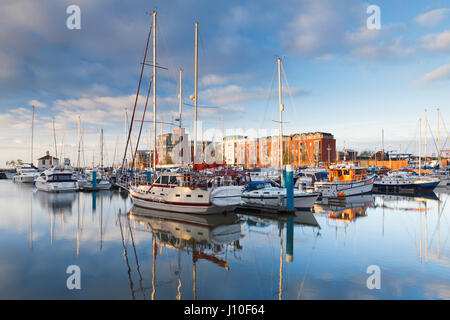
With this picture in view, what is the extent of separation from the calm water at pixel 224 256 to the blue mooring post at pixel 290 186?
162 centimetres

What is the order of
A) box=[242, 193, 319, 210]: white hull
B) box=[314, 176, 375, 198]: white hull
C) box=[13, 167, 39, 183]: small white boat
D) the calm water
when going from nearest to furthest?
the calm water → box=[242, 193, 319, 210]: white hull → box=[314, 176, 375, 198]: white hull → box=[13, 167, 39, 183]: small white boat

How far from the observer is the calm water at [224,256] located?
874cm

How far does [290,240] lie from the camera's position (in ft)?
48.5

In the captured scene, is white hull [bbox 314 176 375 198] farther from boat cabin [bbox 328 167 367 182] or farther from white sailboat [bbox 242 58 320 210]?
white sailboat [bbox 242 58 320 210]

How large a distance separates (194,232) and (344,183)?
915 inches

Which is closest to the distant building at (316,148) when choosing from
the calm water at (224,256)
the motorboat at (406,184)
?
the motorboat at (406,184)

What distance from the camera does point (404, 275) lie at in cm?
997

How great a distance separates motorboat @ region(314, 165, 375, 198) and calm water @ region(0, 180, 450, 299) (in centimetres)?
1036

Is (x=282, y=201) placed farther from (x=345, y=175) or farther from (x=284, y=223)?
(x=345, y=175)

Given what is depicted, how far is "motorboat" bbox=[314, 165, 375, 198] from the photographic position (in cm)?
3212

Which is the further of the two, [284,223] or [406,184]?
[406,184]

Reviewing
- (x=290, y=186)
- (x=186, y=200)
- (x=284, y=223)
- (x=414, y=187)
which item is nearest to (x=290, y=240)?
(x=284, y=223)

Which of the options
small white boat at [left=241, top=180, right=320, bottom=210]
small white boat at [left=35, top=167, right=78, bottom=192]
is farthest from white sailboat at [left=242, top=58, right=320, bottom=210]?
small white boat at [left=35, top=167, right=78, bottom=192]
